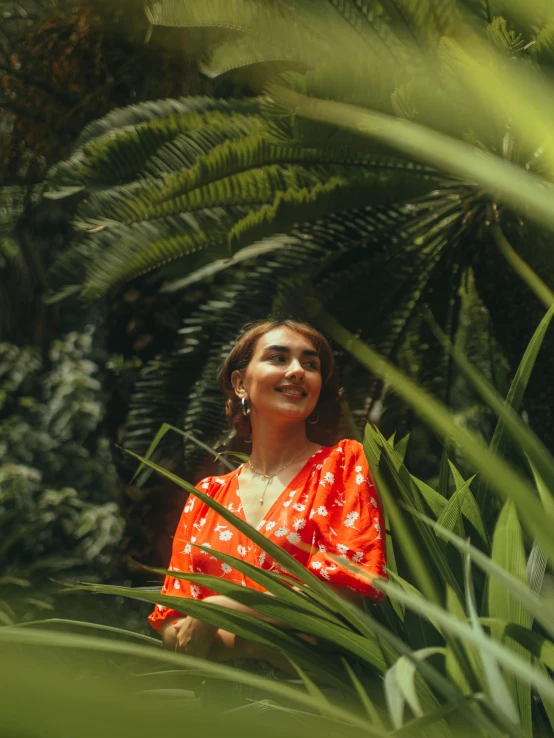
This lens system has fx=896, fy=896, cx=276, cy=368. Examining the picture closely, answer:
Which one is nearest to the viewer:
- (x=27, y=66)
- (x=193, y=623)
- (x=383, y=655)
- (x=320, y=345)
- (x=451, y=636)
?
(x=451, y=636)

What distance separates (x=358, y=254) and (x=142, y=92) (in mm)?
1569

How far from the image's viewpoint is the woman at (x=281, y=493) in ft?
4.49

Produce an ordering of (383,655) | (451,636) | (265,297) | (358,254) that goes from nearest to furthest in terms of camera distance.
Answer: (451,636) < (383,655) < (265,297) < (358,254)

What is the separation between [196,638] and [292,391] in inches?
19.9

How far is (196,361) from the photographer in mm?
2602

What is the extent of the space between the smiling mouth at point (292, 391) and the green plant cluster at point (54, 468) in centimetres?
202

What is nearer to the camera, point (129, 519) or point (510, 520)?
point (510, 520)

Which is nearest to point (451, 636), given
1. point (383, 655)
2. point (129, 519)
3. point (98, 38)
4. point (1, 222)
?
point (383, 655)

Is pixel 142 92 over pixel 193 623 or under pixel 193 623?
over

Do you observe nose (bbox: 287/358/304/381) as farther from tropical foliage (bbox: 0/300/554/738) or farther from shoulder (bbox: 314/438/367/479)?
tropical foliage (bbox: 0/300/554/738)

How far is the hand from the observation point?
1.36 m

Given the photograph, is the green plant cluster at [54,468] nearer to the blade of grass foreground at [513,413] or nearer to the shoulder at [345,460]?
the shoulder at [345,460]

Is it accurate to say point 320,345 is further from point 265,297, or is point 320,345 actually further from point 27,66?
point 27,66

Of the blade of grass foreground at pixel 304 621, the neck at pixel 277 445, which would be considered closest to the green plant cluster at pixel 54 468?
the neck at pixel 277 445
